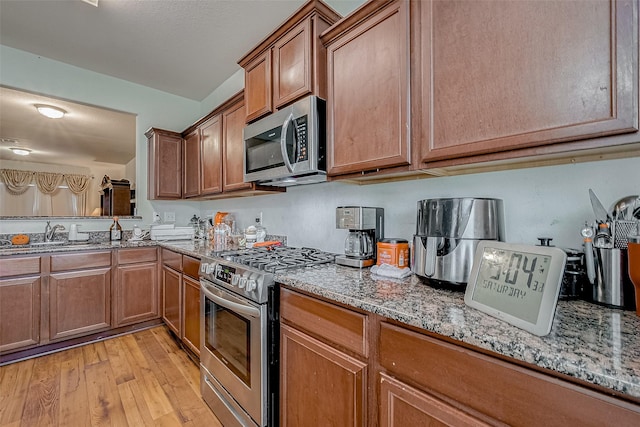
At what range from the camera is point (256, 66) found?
1.86 meters

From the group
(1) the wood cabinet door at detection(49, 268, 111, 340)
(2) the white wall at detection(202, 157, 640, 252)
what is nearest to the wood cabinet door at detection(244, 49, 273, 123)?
(2) the white wall at detection(202, 157, 640, 252)

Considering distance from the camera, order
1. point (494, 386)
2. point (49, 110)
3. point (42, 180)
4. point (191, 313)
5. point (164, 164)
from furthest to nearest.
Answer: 1. point (42, 180)
2. point (49, 110)
3. point (164, 164)
4. point (191, 313)
5. point (494, 386)

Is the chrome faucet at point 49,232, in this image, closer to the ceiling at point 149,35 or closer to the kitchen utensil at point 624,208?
the ceiling at point 149,35

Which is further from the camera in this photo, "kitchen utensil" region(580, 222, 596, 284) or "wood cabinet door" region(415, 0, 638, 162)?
"kitchen utensil" region(580, 222, 596, 284)

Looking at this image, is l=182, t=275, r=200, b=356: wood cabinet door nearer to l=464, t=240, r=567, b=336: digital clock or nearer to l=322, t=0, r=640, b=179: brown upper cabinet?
l=322, t=0, r=640, b=179: brown upper cabinet

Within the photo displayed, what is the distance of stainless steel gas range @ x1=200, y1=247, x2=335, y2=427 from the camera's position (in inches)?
50.5

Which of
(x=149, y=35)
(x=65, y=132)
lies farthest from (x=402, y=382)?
(x=65, y=132)

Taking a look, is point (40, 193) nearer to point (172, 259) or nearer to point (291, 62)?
point (172, 259)

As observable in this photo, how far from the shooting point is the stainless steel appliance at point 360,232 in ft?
4.65

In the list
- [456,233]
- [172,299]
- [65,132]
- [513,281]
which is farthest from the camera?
[65,132]


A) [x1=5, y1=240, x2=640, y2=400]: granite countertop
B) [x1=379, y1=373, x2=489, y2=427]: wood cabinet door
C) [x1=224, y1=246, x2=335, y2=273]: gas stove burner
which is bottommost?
[x1=379, y1=373, x2=489, y2=427]: wood cabinet door

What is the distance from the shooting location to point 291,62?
1.59 meters

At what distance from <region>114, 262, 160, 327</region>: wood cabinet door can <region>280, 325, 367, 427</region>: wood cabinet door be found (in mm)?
2148

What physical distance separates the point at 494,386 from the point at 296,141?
51.3 inches
